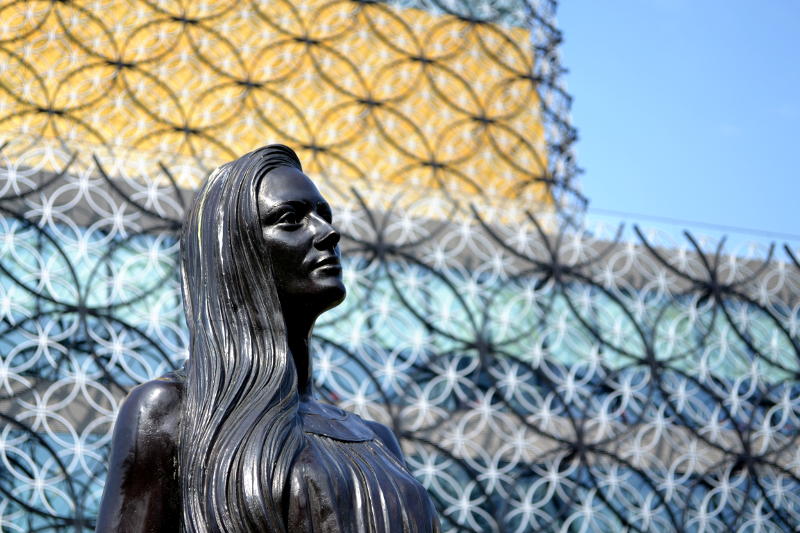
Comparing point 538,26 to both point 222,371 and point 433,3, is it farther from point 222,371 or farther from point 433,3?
point 222,371

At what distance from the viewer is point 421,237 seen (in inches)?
378

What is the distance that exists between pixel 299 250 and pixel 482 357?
7.32 m

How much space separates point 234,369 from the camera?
1.88 meters

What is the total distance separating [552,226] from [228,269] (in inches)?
371

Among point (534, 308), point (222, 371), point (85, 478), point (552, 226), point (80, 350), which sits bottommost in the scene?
point (222, 371)

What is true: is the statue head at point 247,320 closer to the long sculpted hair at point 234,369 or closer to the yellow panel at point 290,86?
the long sculpted hair at point 234,369

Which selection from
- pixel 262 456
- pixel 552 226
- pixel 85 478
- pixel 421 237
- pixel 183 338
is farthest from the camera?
pixel 552 226

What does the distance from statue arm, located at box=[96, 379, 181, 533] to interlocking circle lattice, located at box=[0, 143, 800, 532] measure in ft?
20.4

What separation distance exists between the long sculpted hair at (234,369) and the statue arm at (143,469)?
0.08ft

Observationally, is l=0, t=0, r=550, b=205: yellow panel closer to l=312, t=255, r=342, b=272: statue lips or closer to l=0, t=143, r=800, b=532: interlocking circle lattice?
l=0, t=143, r=800, b=532: interlocking circle lattice

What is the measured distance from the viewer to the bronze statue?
1757mm

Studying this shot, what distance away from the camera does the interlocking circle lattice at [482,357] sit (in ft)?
26.7

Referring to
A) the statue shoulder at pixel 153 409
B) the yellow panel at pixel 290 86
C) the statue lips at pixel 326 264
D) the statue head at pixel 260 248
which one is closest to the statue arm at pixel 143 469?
the statue shoulder at pixel 153 409

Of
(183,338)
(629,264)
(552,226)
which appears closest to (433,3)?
(552,226)
